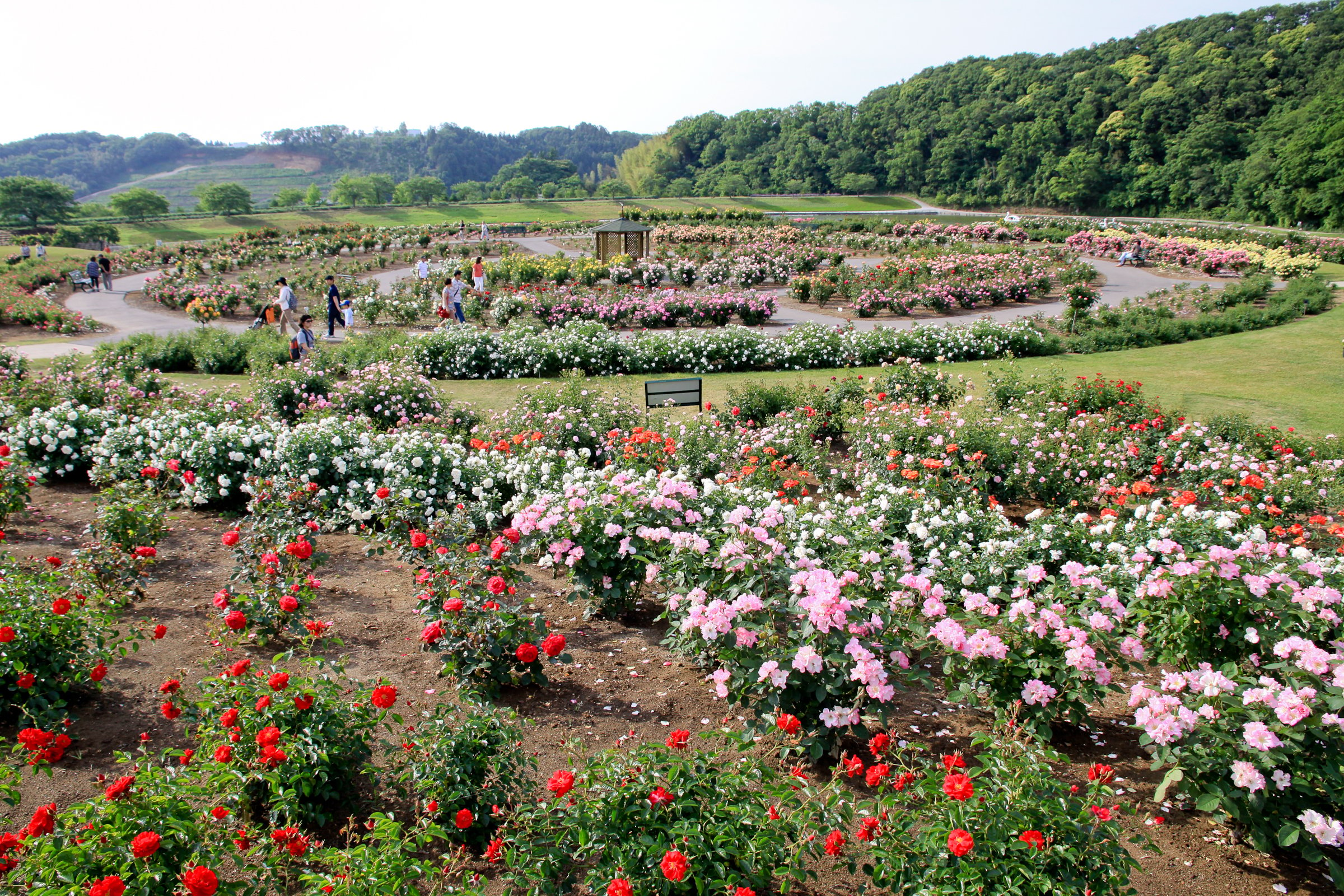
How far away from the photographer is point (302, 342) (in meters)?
11.1

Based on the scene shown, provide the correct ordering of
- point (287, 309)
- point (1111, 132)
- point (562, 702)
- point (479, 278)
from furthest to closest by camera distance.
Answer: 1. point (1111, 132)
2. point (479, 278)
3. point (287, 309)
4. point (562, 702)

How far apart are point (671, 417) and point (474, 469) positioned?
8.74ft

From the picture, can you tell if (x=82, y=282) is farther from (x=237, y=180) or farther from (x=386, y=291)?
(x=237, y=180)

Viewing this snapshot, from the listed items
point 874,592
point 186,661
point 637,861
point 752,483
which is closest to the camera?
point 637,861

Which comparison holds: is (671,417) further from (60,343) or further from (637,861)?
(60,343)

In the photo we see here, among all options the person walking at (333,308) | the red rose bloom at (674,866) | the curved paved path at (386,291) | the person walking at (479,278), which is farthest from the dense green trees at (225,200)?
the red rose bloom at (674,866)

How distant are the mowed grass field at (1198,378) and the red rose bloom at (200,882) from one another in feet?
21.1

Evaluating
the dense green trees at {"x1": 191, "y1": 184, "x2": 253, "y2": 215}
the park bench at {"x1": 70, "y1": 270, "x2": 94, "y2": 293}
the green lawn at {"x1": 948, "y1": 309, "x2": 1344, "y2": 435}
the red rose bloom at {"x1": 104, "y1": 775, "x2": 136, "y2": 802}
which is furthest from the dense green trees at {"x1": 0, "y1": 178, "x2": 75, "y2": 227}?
the red rose bloom at {"x1": 104, "y1": 775, "x2": 136, "y2": 802}

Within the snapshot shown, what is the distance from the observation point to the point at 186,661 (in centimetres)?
386

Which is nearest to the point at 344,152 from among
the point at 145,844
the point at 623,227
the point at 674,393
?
the point at 623,227

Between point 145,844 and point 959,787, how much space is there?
2.11 metres

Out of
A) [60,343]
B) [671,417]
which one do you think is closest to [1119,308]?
[671,417]

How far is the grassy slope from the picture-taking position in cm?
4525

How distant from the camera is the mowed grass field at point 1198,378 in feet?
28.9
